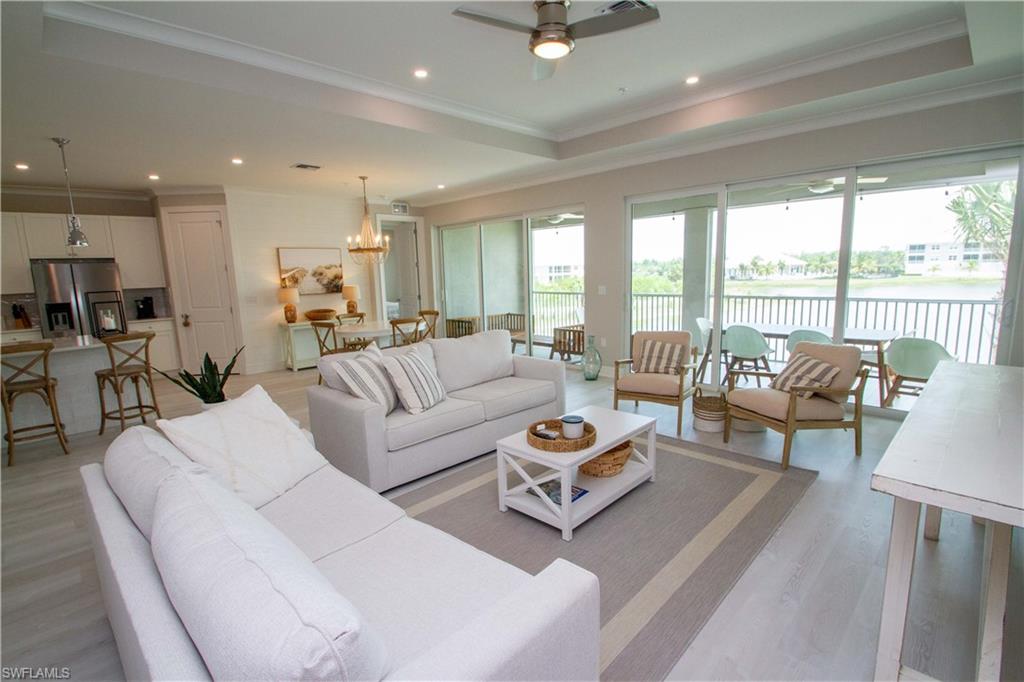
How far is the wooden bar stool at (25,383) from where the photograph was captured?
12.1 feet

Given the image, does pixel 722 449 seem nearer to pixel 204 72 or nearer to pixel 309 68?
pixel 309 68

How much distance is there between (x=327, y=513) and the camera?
1851mm

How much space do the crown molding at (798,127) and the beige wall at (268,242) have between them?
2.77m

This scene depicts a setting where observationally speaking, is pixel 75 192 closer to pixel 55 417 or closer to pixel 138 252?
pixel 138 252

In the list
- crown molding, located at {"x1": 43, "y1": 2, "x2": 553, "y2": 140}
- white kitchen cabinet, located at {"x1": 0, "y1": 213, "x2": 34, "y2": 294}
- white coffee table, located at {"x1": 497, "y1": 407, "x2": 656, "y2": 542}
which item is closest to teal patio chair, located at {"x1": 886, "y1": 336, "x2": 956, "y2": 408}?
white coffee table, located at {"x1": 497, "y1": 407, "x2": 656, "y2": 542}

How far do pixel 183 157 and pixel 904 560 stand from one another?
6.17m

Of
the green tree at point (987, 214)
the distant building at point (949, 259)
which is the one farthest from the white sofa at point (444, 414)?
the green tree at point (987, 214)

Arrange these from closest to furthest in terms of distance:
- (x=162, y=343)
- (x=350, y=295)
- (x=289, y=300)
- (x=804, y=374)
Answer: (x=804, y=374), (x=162, y=343), (x=289, y=300), (x=350, y=295)

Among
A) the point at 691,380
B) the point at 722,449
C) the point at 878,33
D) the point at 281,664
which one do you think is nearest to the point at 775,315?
the point at 691,380

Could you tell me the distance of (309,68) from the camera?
3414mm

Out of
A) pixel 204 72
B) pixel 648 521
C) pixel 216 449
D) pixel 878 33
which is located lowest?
pixel 648 521

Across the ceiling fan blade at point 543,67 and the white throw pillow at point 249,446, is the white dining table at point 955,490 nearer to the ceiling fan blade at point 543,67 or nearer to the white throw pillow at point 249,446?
the white throw pillow at point 249,446

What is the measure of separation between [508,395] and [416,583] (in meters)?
2.22

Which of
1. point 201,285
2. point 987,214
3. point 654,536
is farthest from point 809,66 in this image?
point 201,285
